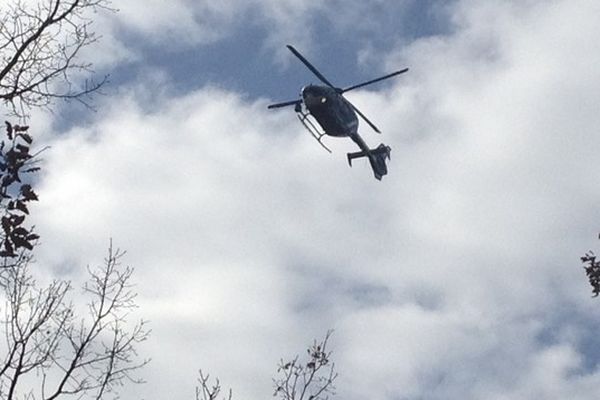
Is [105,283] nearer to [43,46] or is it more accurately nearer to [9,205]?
[43,46]

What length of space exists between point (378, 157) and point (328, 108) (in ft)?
24.4

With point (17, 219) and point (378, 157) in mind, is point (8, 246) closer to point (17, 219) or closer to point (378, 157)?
point (17, 219)

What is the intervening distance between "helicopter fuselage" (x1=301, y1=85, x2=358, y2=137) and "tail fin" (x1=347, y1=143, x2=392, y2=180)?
4.40m

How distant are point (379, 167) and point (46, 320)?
3057 cm

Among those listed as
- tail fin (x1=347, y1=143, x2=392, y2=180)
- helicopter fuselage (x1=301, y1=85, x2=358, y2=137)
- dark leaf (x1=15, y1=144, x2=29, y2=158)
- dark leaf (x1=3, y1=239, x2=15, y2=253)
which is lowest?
dark leaf (x1=3, y1=239, x2=15, y2=253)

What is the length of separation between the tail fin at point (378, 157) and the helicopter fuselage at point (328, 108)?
440 cm

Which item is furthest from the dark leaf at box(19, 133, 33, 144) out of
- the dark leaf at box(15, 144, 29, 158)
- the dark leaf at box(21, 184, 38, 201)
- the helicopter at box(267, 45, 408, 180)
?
the helicopter at box(267, 45, 408, 180)

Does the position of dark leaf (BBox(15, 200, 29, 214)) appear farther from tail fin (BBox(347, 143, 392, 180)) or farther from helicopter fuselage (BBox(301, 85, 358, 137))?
tail fin (BBox(347, 143, 392, 180))

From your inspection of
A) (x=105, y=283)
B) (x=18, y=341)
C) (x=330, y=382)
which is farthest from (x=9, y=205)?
(x=330, y=382)

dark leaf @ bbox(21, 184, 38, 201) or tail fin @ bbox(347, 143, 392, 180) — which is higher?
tail fin @ bbox(347, 143, 392, 180)

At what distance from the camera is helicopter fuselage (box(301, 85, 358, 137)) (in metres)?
34.4

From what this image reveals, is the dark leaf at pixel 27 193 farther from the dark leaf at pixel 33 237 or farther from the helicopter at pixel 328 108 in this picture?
the helicopter at pixel 328 108

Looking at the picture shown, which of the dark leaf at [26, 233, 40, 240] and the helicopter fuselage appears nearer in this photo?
the dark leaf at [26, 233, 40, 240]

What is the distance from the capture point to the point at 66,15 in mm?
7645
